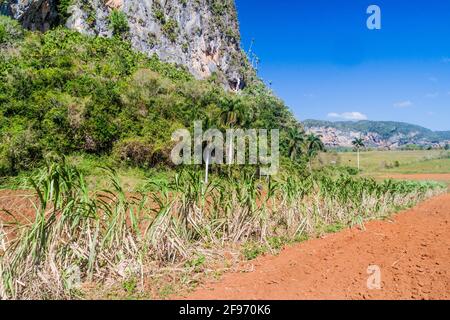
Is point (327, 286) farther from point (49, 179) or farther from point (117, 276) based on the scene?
point (49, 179)

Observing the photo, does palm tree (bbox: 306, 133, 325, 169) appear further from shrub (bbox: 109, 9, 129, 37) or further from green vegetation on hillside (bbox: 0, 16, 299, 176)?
shrub (bbox: 109, 9, 129, 37)

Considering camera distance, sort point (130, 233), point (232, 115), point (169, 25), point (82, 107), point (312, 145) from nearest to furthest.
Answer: point (130, 233) < point (82, 107) < point (232, 115) < point (312, 145) < point (169, 25)

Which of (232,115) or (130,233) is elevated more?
(232,115)

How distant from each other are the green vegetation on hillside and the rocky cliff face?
1016 cm

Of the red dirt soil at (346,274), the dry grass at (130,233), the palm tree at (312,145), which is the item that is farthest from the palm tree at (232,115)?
the red dirt soil at (346,274)

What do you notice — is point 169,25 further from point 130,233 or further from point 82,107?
point 130,233

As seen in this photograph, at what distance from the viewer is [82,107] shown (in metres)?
25.6

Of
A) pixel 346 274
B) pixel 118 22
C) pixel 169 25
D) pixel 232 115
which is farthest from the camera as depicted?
pixel 169 25

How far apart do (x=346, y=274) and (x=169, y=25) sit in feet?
192

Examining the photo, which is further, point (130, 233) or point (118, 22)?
point (118, 22)

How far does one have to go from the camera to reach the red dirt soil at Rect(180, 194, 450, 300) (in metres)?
4.57

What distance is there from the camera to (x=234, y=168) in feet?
109

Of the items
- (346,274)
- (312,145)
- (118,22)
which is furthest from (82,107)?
(312,145)
